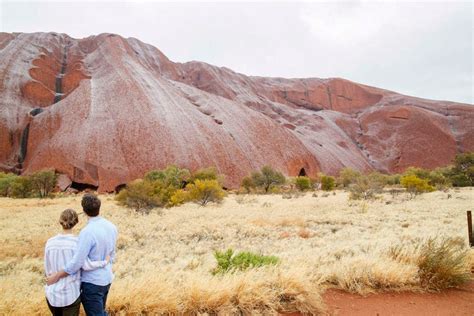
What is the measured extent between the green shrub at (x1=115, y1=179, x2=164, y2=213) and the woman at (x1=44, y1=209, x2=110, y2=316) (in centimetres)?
1611

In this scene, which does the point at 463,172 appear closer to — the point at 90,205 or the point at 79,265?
the point at 90,205

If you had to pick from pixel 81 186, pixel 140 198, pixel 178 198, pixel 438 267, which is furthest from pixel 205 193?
pixel 81 186

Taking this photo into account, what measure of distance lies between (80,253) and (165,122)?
4296 cm

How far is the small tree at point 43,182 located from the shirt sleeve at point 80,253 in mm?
32126

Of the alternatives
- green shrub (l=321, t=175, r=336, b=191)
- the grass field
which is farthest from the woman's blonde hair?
green shrub (l=321, t=175, r=336, b=191)

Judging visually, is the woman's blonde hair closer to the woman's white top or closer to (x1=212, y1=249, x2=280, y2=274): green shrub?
the woman's white top

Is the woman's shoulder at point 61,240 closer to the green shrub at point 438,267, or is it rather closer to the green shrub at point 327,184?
the green shrub at point 438,267

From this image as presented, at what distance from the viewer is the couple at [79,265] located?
310 cm

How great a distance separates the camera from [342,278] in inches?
213

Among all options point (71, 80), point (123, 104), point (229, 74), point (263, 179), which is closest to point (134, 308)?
point (263, 179)

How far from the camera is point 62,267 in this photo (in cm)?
313

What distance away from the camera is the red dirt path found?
180 inches

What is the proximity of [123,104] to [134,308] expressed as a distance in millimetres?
44286

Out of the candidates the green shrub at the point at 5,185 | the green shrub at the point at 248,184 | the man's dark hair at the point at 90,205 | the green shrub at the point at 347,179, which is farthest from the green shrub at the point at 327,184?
the man's dark hair at the point at 90,205
